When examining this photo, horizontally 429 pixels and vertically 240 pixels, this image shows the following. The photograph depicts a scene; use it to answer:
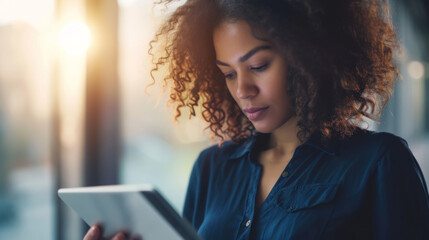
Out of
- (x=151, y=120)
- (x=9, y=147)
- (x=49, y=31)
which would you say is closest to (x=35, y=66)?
(x=49, y=31)

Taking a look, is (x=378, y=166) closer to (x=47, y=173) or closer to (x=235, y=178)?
(x=235, y=178)

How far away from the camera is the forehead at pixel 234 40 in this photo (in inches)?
36.3

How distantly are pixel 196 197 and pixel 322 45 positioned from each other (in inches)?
21.2

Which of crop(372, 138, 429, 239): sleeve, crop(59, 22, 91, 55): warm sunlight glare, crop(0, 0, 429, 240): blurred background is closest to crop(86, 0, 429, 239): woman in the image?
crop(372, 138, 429, 239): sleeve

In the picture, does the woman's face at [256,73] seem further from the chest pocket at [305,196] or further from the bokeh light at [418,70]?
the bokeh light at [418,70]

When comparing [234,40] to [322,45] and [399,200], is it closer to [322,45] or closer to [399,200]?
[322,45]

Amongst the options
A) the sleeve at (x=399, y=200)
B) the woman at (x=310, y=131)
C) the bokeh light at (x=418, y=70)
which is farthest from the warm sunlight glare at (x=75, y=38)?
the bokeh light at (x=418, y=70)

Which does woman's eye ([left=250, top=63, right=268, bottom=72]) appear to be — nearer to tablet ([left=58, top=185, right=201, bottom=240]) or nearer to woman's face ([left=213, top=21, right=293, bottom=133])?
woman's face ([left=213, top=21, right=293, bottom=133])

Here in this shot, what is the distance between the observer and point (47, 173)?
1.67 metres

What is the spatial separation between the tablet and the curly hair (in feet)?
1.46

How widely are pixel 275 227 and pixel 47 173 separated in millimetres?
1129

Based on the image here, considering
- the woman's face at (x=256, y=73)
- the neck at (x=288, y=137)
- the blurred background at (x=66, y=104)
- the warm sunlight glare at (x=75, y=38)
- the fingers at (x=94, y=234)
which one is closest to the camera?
the fingers at (x=94, y=234)

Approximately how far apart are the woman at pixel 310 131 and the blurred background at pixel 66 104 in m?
0.45

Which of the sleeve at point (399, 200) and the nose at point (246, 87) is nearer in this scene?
the sleeve at point (399, 200)
